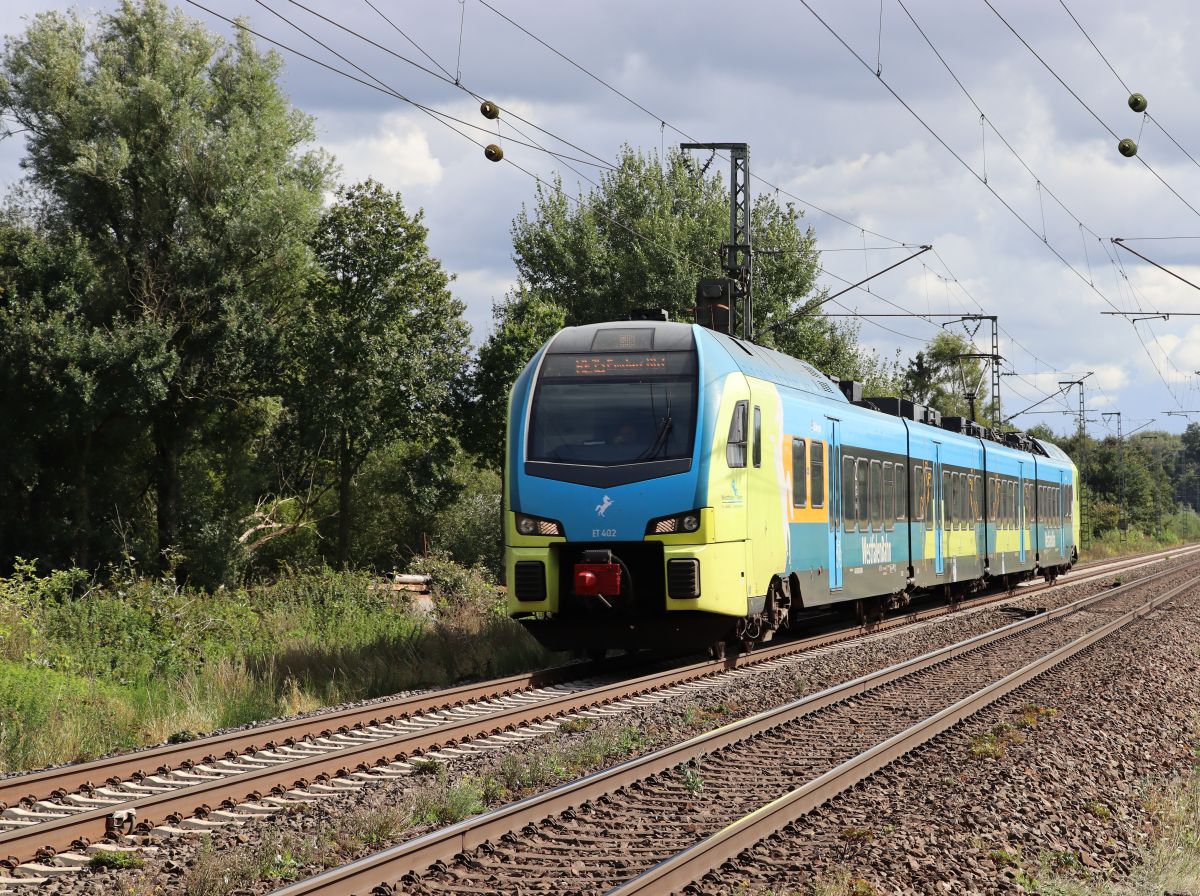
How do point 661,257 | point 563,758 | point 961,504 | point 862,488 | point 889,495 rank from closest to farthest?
point 563,758 → point 862,488 → point 889,495 → point 961,504 → point 661,257

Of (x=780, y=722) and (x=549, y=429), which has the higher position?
(x=549, y=429)

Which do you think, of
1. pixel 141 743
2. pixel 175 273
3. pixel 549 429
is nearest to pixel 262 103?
pixel 175 273

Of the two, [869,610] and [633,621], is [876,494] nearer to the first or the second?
[869,610]

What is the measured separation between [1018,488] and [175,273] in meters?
21.5

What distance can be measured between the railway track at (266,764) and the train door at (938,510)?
10851 mm

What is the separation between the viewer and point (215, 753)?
9914mm

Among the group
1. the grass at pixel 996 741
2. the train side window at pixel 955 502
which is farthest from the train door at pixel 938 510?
the grass at pixel 996 741

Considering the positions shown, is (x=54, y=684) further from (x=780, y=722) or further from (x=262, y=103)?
(x=262, y=103)

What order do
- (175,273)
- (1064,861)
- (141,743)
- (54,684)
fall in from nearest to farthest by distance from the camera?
1. (1064,861)
2. (141,743)
3. (54,684)
4. (175,273)

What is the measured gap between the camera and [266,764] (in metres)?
9.66

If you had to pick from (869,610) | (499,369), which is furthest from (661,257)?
(869,610)

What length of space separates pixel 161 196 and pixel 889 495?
72.9 feet

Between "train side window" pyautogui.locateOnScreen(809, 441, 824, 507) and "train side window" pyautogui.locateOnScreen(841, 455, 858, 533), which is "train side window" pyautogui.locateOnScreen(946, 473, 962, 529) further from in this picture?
"train side window" pyautogui.locateOnScreen(809, 441, 824, 507)

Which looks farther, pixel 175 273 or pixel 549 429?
pixel 175 273
